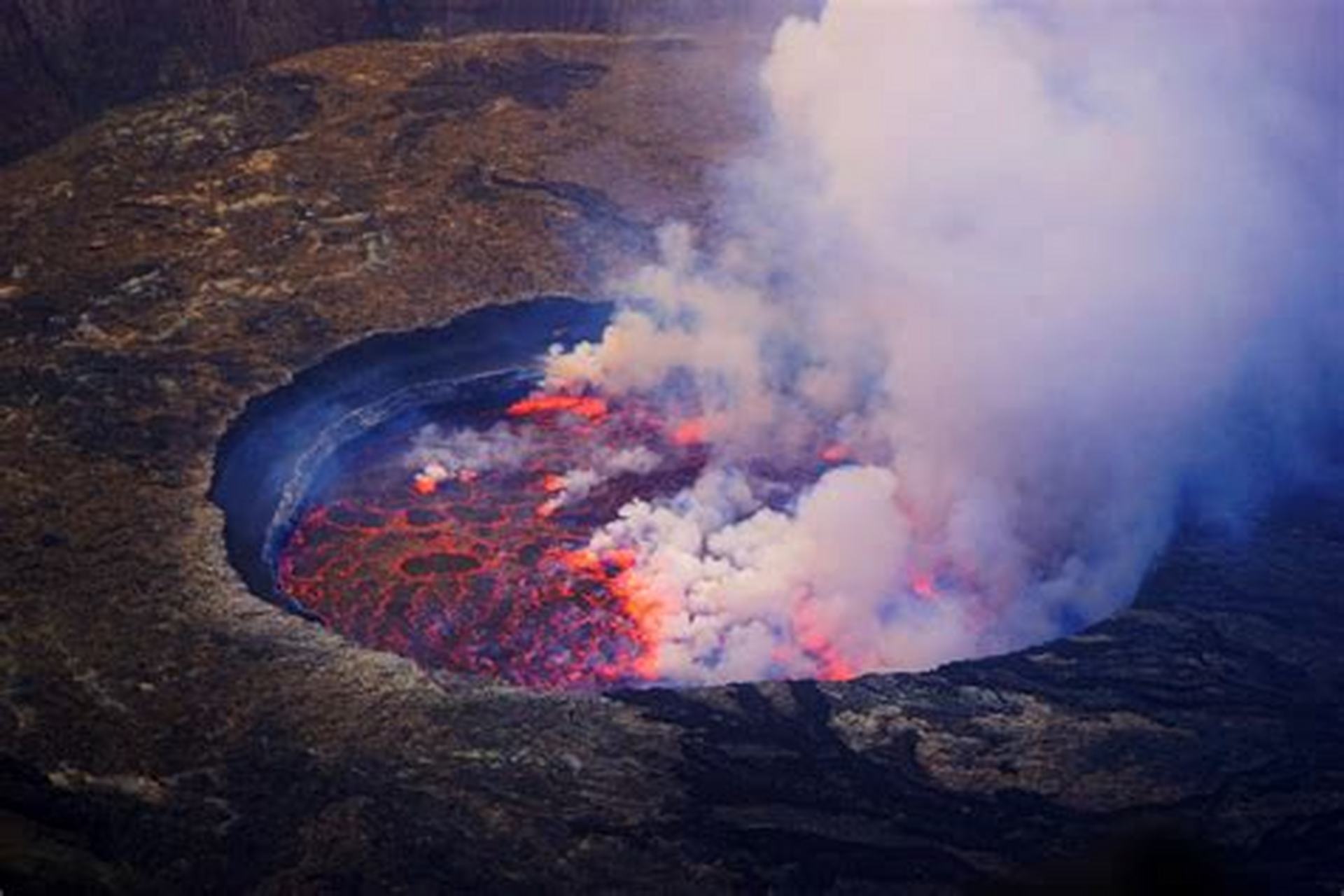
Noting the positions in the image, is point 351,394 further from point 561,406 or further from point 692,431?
point 692,431

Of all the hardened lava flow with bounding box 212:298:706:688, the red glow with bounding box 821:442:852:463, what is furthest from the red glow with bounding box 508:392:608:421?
the red glow with bounding box 821:442:852:463

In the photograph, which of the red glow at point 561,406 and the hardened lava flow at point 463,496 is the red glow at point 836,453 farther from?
the red glow at point 561,406

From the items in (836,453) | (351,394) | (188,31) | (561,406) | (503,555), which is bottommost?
(503,555)

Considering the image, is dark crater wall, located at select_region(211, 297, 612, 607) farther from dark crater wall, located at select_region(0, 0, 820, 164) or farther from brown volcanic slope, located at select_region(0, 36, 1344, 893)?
dark crater wall, located at select_region(0, 0, 820, 164)

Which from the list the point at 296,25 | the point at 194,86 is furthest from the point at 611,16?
the point at 194,86

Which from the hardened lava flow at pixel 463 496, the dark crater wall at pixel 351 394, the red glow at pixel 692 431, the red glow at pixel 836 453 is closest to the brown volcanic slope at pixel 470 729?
the dark crater wall at pixel 351 394

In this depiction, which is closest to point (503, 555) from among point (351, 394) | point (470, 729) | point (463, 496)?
point (463, 496)
